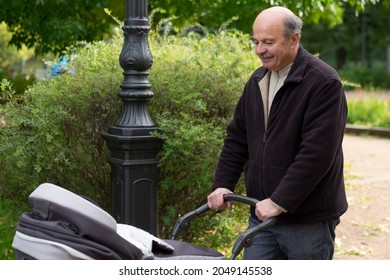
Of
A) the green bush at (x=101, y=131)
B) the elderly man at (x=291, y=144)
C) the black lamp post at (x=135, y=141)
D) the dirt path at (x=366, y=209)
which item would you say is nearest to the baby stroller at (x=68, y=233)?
the elderly man at (x=291, y=144)

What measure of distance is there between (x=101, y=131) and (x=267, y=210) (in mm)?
2583

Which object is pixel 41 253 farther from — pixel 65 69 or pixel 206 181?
pixel 65 69

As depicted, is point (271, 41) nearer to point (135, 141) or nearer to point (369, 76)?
point (135, 141)

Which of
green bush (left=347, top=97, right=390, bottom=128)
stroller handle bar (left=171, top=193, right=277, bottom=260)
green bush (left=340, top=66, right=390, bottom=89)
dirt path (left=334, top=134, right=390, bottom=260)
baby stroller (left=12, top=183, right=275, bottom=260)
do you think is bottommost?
green bush (left=340, top=66, right=390, bottom=89)

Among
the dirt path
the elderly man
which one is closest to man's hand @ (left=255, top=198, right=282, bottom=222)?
the elderly man

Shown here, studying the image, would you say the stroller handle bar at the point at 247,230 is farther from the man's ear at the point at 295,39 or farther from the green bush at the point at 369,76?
the green bush at the point at 369,76

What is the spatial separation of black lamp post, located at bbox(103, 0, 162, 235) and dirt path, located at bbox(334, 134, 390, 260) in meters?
2.65

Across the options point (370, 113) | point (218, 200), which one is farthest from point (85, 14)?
point (370, 113)

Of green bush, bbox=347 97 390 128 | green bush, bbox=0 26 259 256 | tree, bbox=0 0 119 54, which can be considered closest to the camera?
green bush, bbox=0 26 259 256

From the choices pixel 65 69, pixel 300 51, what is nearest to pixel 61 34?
pixel 65 69

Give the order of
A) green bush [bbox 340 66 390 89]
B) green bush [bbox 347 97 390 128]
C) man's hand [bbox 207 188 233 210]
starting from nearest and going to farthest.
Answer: man's hand [bbox 207 188 233 210], green bush [bbox 347 97 390 128], green bush [bbox 340 66 390 89]

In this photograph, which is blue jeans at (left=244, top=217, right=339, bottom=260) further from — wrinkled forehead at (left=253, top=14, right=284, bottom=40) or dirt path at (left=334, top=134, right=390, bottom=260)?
dirt path at (left=334, top=134, right=390, bottom=260)

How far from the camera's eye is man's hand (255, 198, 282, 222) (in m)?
3.71

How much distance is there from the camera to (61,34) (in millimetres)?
10930
